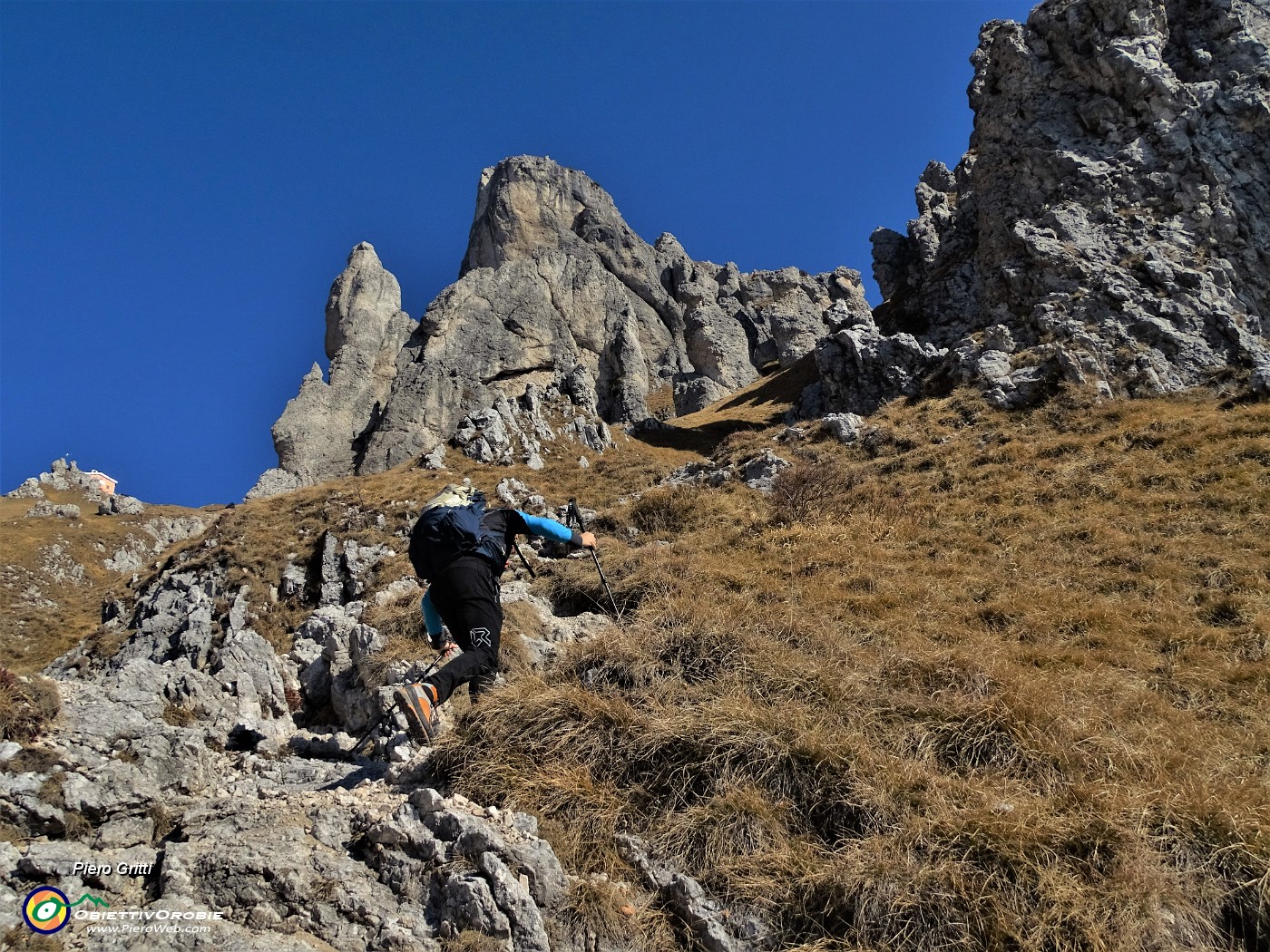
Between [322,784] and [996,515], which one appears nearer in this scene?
[322,784]

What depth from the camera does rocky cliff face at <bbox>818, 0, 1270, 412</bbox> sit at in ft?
67.1

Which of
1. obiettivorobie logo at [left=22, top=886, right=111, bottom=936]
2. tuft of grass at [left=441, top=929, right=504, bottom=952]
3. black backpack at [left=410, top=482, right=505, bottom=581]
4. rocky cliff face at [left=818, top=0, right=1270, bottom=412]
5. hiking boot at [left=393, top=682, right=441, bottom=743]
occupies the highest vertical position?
rocky cliff face at [left=818, top=0, right=1270, bottom=412]

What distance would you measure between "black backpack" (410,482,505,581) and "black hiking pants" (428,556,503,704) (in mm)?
84

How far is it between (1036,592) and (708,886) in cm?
689

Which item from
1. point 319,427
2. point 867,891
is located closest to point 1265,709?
point 867,891

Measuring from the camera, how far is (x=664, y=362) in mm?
73000

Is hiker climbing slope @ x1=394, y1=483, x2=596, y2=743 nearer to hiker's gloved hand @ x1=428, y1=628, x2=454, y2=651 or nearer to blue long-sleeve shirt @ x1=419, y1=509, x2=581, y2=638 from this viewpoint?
blue long-sleeve shirt @ x1=419, y1=509, x2=581, y2=638

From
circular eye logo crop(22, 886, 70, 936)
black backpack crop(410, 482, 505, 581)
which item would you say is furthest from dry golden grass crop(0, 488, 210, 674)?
circular eye logo crop(22, 886, 70, 936)

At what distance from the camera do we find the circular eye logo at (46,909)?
11.6 ft

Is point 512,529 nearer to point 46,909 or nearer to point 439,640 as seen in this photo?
point 439,640

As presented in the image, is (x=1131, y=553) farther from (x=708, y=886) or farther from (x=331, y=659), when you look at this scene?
(x=331, y=659)

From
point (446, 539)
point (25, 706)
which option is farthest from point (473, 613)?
point (25, 706)

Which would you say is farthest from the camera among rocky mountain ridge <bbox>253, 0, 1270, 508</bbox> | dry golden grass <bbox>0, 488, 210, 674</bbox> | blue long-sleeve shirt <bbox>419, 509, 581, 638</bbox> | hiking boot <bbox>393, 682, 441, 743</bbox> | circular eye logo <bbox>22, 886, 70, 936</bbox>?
dry golden grass <bbox>0, 488, 210, 674</bbox>

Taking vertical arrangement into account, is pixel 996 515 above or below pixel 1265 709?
above
